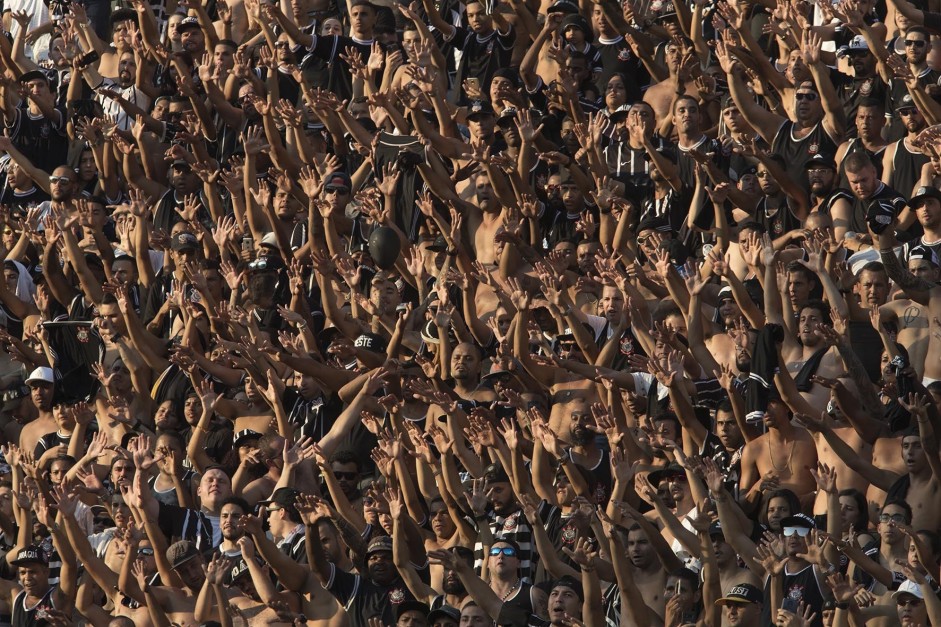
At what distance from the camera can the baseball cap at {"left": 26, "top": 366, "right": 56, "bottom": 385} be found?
709 inches

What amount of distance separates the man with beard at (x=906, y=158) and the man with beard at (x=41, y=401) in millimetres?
5914

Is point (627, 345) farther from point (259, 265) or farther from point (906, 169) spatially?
point (259, 265)

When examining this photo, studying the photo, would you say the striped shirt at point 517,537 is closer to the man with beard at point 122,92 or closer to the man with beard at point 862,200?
the man with beard at point 862,200

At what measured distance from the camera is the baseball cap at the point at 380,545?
48.0 ft

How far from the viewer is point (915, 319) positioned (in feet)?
48.7

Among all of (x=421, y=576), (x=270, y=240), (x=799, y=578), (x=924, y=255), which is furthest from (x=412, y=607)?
(x=270, y=240)

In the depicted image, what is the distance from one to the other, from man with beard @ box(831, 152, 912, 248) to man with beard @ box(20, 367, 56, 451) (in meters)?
5.61

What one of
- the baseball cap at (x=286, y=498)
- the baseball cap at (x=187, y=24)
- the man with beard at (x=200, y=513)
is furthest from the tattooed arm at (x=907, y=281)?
the baseball cap at (x=187, y=24)

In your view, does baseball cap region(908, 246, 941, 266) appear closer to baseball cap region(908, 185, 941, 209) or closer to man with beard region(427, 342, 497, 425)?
baseball cap region(908, 185, 941, 209)

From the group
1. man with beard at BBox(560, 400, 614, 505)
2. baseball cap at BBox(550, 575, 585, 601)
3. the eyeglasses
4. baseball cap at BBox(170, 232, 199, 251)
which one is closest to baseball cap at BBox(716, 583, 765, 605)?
baseball cap at BBox(550, 575, 585, 601)

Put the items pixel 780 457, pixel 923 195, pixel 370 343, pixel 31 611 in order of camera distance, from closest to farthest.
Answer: pixel 780 457 → pixel 923 195 → pixel 31 611 → pixel 370 343

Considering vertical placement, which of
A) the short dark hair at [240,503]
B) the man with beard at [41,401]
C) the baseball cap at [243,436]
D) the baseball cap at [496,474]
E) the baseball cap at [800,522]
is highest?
the baseball cap at [800,522]

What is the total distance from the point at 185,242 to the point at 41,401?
4.88ft

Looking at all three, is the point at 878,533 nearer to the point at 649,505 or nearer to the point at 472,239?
the point at 649,505
